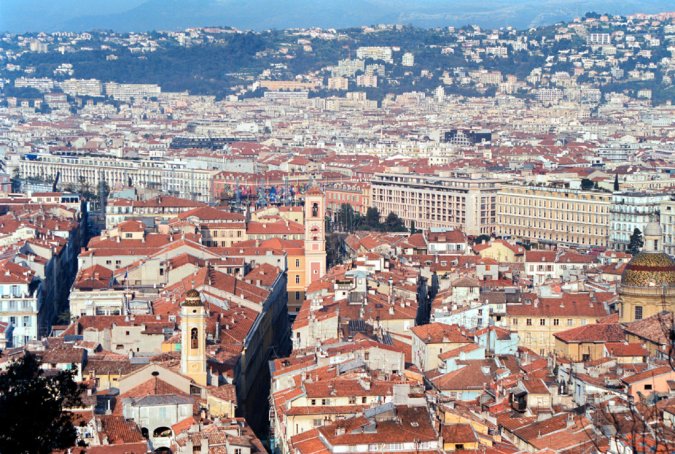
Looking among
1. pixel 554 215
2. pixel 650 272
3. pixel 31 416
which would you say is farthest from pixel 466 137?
pixel 31 416

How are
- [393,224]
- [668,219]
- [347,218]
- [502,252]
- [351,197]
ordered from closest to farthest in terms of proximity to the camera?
[502,252] < [668,219] < [393,224] < [347,218] < [351,197]

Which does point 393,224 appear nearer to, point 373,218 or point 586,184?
point 373,218

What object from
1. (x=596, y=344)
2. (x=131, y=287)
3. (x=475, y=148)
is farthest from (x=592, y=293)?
(x=475, y=148)

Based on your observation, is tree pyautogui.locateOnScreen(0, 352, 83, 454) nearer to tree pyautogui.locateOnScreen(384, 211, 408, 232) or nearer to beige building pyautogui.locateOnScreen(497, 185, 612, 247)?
beige building pyautogui.locateOnScreen(497, 185, 612, 247)

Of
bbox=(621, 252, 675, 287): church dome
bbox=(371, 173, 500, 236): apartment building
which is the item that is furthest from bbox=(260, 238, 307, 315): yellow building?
bbox=(371, 173, 500, 236): apartment building

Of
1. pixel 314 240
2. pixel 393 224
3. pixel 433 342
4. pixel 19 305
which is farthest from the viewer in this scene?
pixel 393 224

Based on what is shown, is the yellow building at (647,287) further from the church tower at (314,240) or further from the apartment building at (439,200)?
the apartment building at (439,200)
